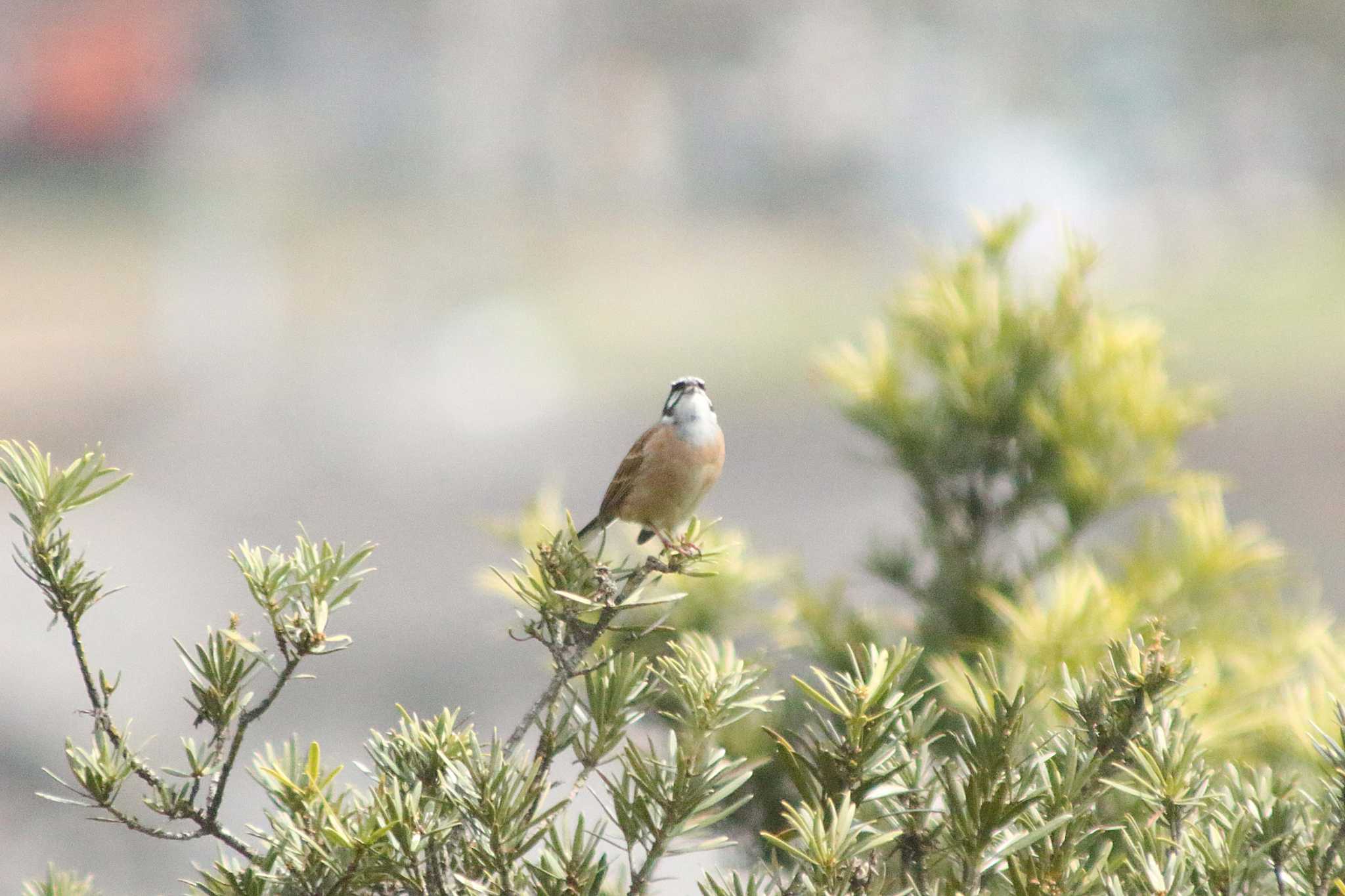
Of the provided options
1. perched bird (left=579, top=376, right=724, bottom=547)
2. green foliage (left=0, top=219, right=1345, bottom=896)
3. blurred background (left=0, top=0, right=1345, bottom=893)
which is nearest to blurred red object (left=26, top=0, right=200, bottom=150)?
blurred background (left=0, top=0, right=1345, bottom=893)

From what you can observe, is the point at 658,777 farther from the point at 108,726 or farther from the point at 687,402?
the point at 687,402

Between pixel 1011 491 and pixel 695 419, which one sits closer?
pixel 695 419

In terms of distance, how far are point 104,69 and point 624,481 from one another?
2718 mm

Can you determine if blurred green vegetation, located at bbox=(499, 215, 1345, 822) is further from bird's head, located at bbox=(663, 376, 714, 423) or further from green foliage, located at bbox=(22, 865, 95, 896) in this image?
green foliage, located at bbox=(22, 865, 95, 896)

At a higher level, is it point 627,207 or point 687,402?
point 627,207

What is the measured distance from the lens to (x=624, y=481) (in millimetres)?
631

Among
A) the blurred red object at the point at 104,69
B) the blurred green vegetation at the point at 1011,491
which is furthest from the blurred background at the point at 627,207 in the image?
the blurred green vegetation at the point at 1011,491

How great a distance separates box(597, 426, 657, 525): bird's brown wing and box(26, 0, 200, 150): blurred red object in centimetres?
259

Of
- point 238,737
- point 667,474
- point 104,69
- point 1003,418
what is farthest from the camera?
point 104,69

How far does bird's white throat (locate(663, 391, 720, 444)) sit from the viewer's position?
610 millimetres

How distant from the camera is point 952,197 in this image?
320cm

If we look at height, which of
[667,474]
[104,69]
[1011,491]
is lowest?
[667,474]

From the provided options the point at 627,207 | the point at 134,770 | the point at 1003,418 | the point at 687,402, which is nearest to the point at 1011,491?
the point at 1003,418

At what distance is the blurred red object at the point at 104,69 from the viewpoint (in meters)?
2.68
